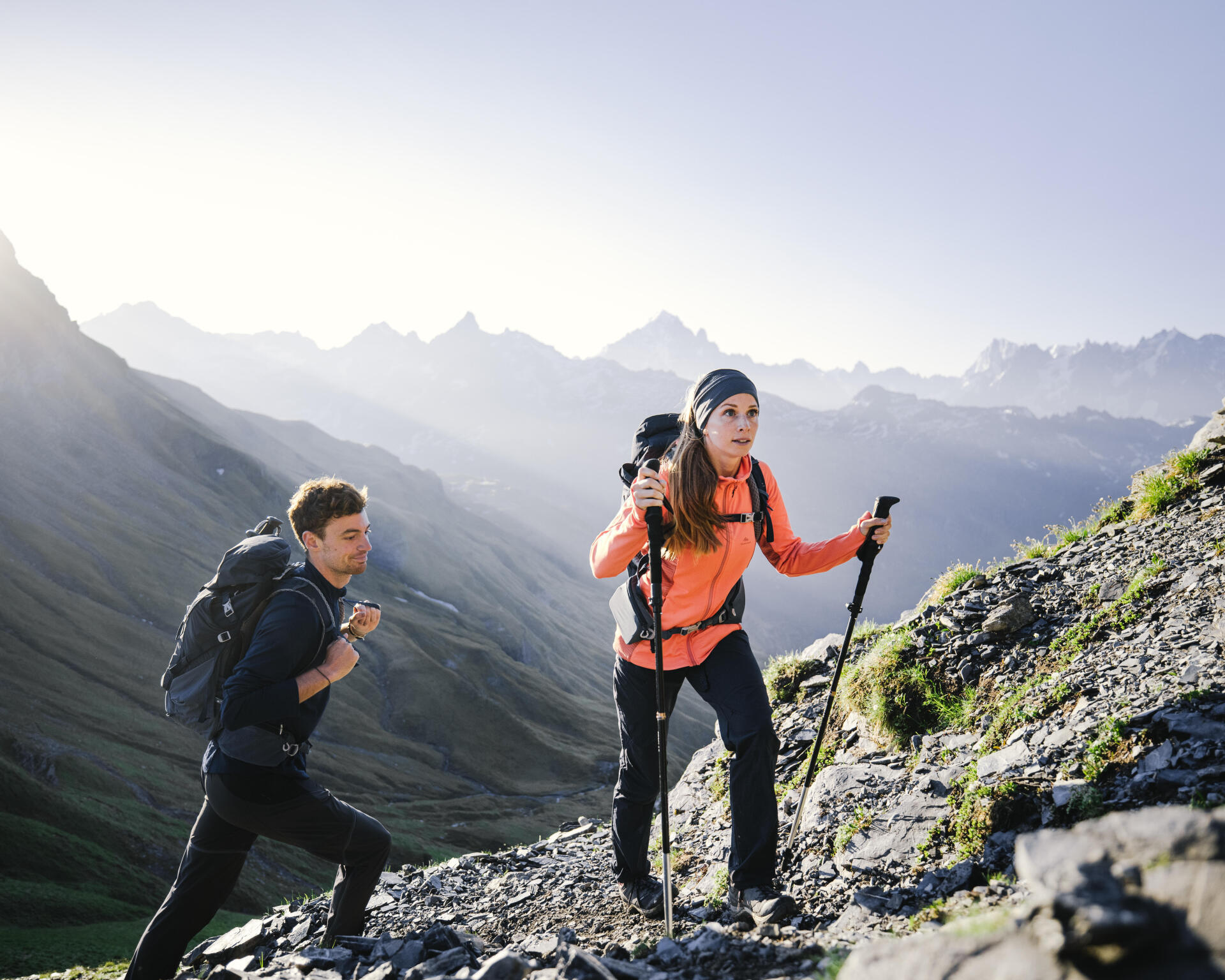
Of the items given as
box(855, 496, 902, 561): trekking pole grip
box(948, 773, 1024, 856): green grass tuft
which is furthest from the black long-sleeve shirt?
box(948, 773, 1024, 856): green grass tuft

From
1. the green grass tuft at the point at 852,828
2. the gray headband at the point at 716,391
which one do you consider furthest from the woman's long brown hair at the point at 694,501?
the green grass tuft at the point at 852,828

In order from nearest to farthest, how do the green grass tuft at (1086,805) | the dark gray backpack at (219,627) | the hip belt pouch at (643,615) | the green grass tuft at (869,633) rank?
the green grass tuft at (1086,805), the dark gray backpack at (219,627), the hip belt pouch at (643,615), the green grass tuft at (869,633)

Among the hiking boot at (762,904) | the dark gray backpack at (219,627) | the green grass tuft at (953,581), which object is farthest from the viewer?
the green grass tuft at (953,581)

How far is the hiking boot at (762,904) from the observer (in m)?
5.82

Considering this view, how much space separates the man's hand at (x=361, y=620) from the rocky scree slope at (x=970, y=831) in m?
2.95

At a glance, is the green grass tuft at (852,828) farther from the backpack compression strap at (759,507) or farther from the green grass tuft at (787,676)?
the green grass tuft at (787,676)

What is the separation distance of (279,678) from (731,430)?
4.73 metres

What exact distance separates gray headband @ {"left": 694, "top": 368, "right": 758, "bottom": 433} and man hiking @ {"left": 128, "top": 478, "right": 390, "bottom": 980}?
3455 millimetres

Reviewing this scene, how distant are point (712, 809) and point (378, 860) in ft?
16.5

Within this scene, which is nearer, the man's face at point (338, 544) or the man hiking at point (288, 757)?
the man hiking at point (288, 757)

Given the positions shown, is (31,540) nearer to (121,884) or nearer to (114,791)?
(114,791)

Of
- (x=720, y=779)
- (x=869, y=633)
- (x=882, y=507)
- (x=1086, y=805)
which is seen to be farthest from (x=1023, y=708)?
(x=869, y=633)

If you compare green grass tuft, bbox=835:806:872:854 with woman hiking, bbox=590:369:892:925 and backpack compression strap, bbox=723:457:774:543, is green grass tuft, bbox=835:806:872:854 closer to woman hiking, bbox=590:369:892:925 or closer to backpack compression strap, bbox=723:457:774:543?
woman hiking, bbox=590:369:892:925

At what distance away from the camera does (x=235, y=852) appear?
22.8 feet
